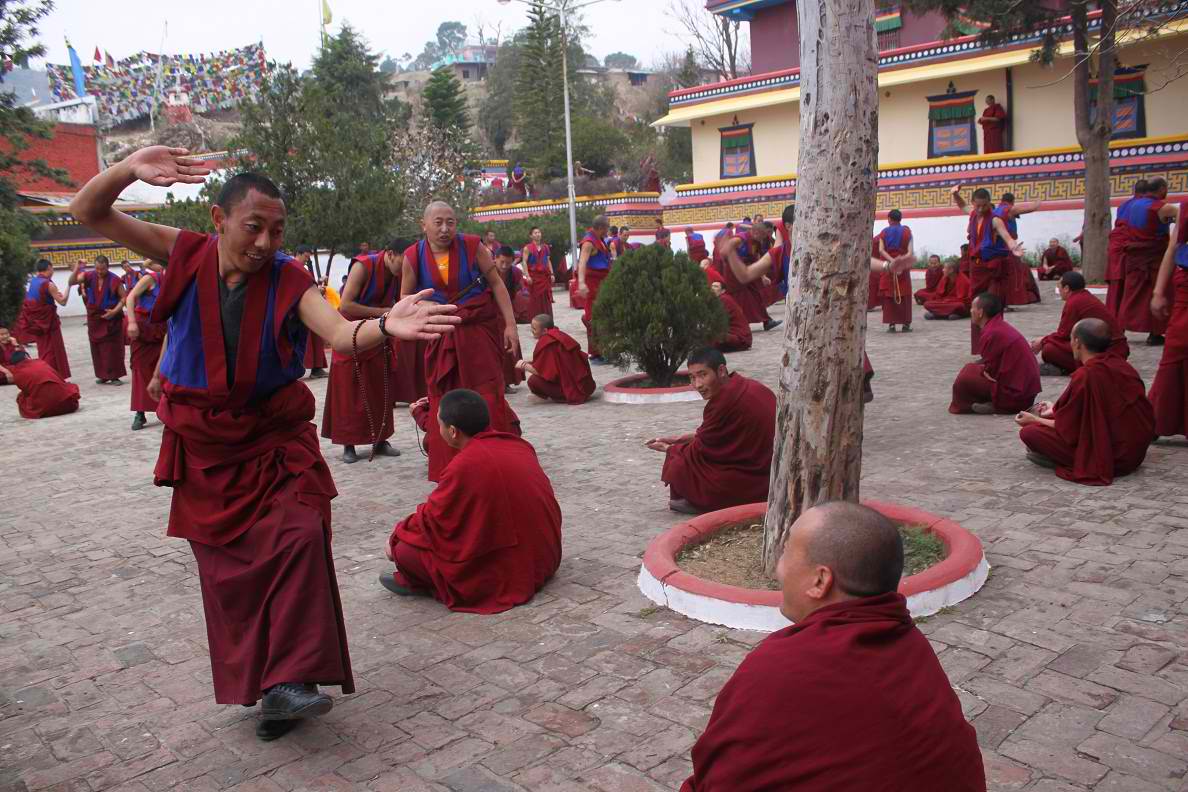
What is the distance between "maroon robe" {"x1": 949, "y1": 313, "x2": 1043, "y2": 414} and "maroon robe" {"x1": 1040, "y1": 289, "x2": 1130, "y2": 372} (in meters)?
0.38

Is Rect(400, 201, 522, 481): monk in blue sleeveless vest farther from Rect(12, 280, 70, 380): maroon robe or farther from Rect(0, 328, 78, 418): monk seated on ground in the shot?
Rect(12, 280, 70, 380): maroon robe

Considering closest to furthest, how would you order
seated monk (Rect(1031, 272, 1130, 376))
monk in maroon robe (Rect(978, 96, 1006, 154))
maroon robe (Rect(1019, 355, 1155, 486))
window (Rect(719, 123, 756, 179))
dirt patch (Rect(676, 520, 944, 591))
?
dirt patch (Rect(676, 520, 944, 591)) → maroon robe (Rect(1019, 355, 1155, 486)) → seated monk (Rect(1031, 272, 1130, 376)) → monk in maroon robe (Rect(978, 96, 1006, 154)) → window (Rect(719, 123, 756, 179))

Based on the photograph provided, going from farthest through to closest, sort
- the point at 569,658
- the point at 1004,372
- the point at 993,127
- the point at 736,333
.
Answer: the point at 993,127, the point at 736,333, the point at 1004,372, the point at 569,658

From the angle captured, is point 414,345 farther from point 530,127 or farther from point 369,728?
point 530,127

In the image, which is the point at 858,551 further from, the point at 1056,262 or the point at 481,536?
the point at 1056,262

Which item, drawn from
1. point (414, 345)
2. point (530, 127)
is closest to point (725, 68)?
point (530, 127)

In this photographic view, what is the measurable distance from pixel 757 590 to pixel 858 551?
6.92ft

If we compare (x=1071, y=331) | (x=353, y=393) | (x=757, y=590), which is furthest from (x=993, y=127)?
(x=757, y=590)

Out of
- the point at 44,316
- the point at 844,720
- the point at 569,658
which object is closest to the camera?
the point at 844,720

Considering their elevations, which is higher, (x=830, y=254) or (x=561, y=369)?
(x=830, y=254)

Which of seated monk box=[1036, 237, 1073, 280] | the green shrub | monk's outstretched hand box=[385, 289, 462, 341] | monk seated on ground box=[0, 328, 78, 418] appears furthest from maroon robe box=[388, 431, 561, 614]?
seated monk box=[1036, 237, 1073, 280]

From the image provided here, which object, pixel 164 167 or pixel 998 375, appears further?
pixel 998 375

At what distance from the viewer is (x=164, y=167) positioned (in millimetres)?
3346

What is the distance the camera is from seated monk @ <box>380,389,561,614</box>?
444 centimetres
